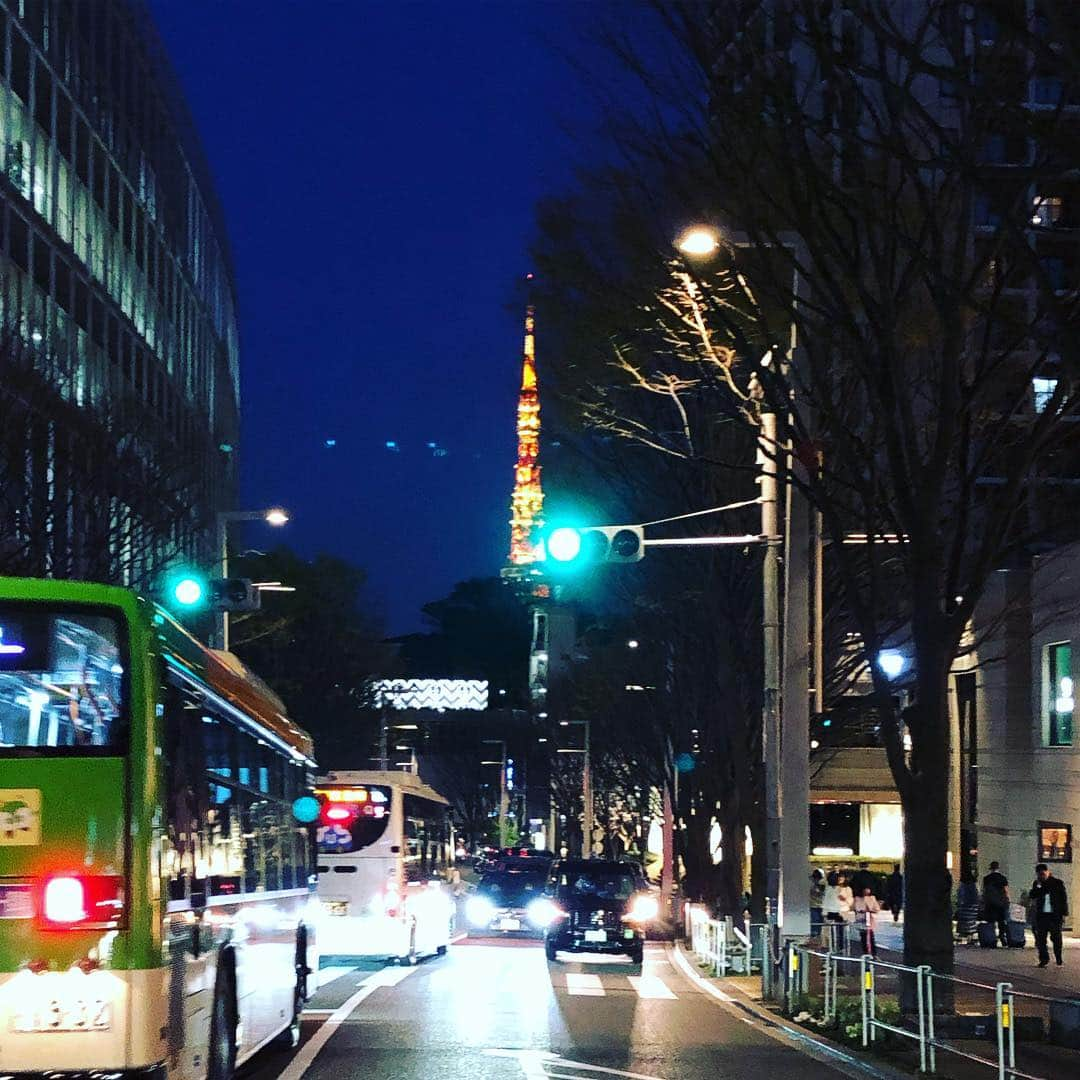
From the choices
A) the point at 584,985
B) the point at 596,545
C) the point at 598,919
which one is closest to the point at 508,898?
the point at 598,919

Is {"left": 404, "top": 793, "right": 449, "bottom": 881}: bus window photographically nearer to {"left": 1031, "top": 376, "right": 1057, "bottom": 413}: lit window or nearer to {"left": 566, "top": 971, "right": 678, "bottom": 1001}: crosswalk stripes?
{"left": 566, "top": 971, "right": 678, "bottom": 1001}: crosswalk stripes

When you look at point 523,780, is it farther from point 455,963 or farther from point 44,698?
point 44,698

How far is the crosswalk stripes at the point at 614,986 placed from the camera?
2308 centimetres

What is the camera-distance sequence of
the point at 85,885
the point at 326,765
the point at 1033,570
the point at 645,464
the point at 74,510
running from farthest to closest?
1. the point at 326,765
2. the point at 1033,570
3. the point at 74,510
4. the point at 645,464
5. the point at 85,885

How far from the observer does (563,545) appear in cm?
2083

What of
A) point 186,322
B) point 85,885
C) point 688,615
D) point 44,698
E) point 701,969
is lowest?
point 701,969

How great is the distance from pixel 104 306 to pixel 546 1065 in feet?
131

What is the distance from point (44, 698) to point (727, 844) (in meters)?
28.3

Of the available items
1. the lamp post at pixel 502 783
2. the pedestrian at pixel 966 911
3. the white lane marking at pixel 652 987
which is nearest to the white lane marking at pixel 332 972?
the white lane marking at pixel 652 987

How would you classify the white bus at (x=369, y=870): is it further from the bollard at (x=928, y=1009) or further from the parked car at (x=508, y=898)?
the parked car at (x=508, y=898)

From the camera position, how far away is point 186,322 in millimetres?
66500

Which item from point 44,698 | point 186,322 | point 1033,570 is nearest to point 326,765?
point 186,322

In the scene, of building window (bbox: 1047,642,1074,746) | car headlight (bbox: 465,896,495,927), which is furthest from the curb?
car headlight (bbox: 465,896,495,927)

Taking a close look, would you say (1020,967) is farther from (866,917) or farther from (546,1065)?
(546,1065)
